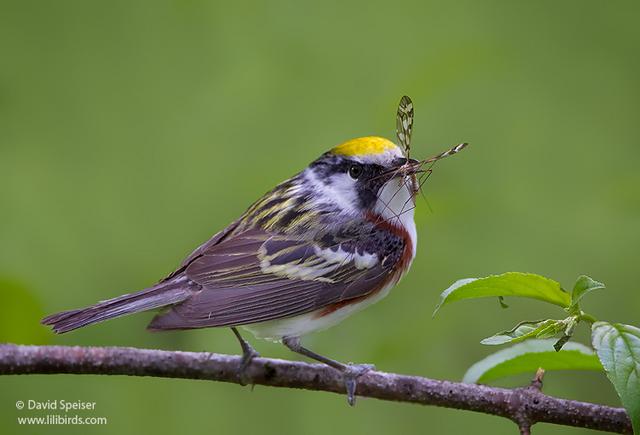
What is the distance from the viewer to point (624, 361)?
2.21m

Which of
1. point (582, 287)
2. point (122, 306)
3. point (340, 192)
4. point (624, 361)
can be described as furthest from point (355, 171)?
point (624, 361)

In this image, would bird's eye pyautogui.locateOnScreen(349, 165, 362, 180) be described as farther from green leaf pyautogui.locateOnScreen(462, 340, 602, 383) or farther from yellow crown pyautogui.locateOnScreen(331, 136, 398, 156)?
green leaf pyautogui.locateOnScreen(462, 340, 602, 383)

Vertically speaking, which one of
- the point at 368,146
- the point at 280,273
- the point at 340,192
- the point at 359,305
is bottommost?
the point at 359,305

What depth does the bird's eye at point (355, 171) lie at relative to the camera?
3756mm

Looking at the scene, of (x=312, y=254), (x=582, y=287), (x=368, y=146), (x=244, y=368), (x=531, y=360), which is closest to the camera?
(x=582, y=287)

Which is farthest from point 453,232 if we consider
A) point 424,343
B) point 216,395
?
point 216,395

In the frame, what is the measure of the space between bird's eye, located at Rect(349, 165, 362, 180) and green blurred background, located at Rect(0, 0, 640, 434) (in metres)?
0.46

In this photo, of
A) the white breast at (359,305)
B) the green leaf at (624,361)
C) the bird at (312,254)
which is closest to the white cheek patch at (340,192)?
the bird at (312,254)

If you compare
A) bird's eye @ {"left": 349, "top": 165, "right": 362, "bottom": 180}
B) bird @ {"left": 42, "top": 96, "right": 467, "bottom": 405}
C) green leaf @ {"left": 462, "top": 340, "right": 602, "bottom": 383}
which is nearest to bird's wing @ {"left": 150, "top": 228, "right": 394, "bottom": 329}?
bird @ {"left": 42, "top": 96, "right": 467, "bottom": 405}

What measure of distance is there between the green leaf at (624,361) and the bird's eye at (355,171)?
5.32 ft

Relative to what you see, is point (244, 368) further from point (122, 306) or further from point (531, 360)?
point (531, 360)

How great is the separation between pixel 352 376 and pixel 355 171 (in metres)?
0.95

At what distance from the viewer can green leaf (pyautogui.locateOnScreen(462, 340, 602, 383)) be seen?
9.18 ft

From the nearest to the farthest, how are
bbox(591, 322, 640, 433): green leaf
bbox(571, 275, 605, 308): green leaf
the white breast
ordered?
1. bbox(591, 322, 640, 433): green leaf
2. bbox(571, 275, 605, 308): green leaf
3. the white breast
